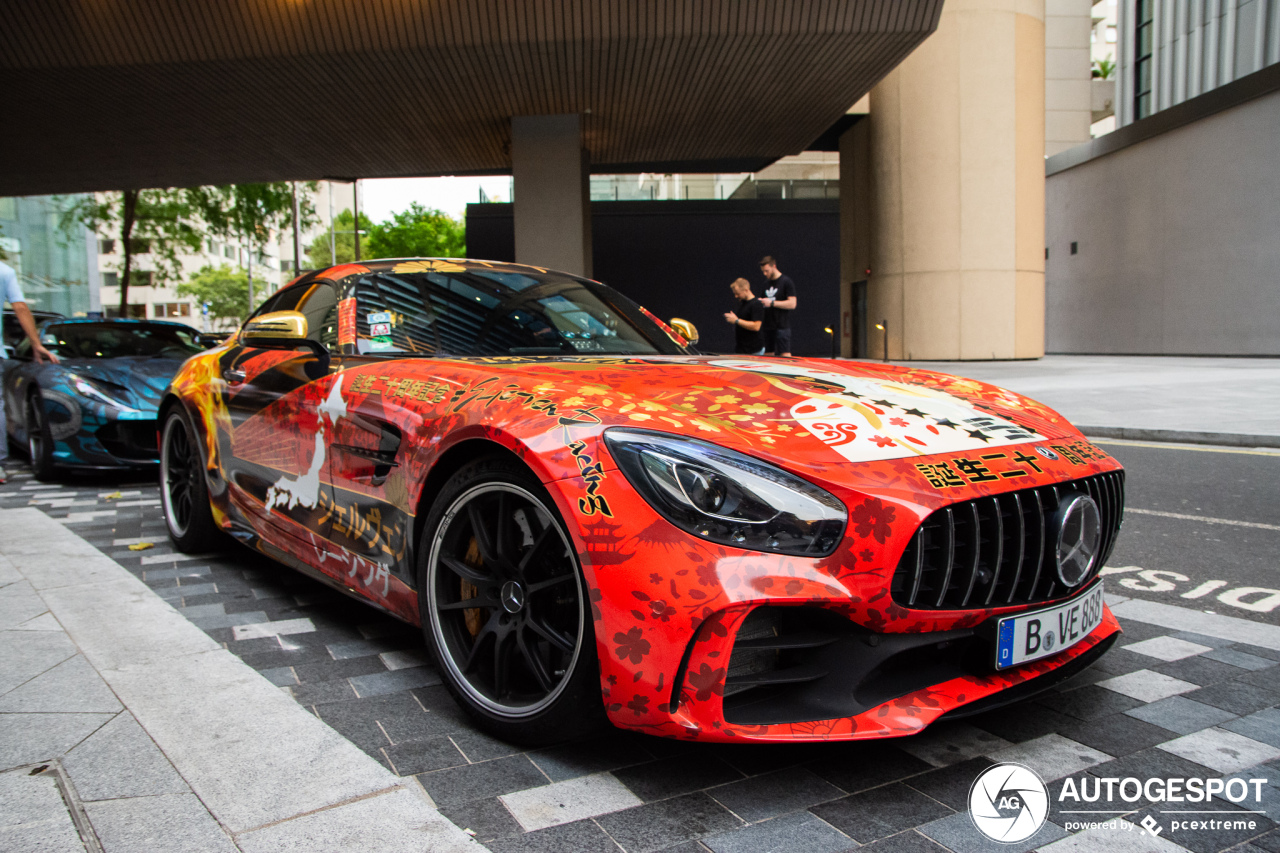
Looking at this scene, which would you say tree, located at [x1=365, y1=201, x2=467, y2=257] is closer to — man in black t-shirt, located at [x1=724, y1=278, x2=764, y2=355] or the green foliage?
the green foliage

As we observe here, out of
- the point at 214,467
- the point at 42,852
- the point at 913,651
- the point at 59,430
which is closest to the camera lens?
the point at 42,852

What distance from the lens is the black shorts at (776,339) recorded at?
1003 centimetres

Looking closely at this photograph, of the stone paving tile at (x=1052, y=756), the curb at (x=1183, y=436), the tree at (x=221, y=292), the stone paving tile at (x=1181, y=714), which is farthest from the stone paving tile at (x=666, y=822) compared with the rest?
the tree at (x=221, y=292)

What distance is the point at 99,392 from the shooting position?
22.3 feet

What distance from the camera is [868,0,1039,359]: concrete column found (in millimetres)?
21781

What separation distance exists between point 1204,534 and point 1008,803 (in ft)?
10.5

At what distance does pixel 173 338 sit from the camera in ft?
26.5

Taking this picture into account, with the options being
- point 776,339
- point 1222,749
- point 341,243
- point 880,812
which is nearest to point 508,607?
point 880,812

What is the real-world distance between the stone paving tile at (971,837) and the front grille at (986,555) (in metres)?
0.43

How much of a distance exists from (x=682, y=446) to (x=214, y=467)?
9.36 ft

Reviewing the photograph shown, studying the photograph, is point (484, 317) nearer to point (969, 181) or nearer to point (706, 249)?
point (969, 181)

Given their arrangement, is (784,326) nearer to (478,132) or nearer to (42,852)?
(42,852)

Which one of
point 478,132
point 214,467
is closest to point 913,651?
point 214,467

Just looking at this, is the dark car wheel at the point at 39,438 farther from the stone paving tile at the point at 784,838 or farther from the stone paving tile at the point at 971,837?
the stone paving tile at the point at 971,837
